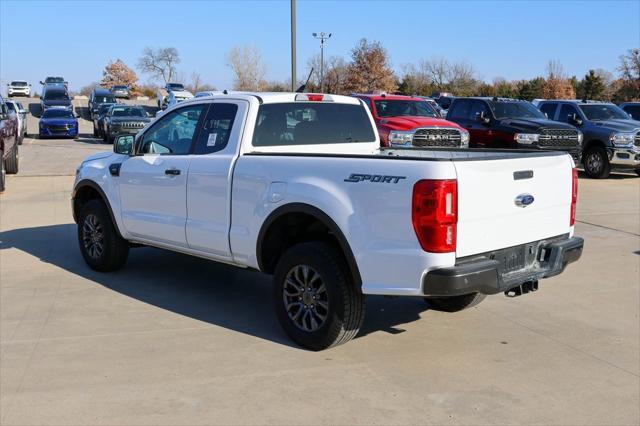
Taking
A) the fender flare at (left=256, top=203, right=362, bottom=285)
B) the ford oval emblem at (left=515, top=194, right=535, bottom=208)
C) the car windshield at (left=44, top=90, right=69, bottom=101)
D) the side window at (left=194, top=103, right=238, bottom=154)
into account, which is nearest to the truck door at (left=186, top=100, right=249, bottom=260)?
the side window at (left=194, top=103, right=238, bottom=154)

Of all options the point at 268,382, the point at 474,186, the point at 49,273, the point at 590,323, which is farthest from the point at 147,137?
the point at 590,323

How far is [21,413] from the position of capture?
3916 mm

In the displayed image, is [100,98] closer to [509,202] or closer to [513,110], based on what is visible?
[513,110]

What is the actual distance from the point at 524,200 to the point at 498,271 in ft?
1.97

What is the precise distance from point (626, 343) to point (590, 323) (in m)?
0.49

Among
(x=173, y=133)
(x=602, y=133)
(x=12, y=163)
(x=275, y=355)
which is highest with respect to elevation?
(x=173, y=133)

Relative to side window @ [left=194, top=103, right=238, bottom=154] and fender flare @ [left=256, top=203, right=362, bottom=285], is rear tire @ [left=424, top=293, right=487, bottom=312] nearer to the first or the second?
fender flare @ [left=256, top=203, right=362, bottom=285]

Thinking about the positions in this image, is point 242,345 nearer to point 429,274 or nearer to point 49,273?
point 429,274

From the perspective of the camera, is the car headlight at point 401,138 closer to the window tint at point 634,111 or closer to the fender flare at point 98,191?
the fender flare at point 98,191

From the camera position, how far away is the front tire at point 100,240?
6957mm

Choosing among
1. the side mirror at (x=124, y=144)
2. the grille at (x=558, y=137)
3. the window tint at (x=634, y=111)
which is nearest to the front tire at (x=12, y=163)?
the side mirror at (x=124, y=144)

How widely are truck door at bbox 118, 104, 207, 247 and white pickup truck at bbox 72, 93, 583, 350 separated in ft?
0.05

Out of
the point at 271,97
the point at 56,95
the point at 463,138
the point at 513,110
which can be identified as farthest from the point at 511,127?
the point at 56,95

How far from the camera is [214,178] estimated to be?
18.3 feet
